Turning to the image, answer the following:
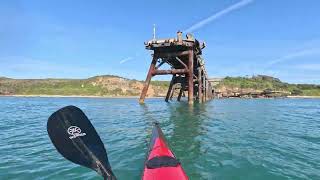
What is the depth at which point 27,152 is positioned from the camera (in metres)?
11.3

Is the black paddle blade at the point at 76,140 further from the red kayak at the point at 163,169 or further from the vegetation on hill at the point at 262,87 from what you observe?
the vegetation on hill at the point at 262,87

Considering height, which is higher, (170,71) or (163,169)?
(170,71)

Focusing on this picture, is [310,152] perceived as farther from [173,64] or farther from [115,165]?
[173,64]

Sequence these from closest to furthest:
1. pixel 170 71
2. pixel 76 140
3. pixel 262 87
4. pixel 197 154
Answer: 1. pixel 76 140
2. pixel 197 154
3. pixel 170 71
4. pixel 262 87

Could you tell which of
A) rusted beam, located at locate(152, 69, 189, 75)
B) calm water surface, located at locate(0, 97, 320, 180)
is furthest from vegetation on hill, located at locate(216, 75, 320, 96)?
calm water surface, located at locate(0, 97, 320, 180)

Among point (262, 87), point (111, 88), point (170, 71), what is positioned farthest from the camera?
point (262, 87)

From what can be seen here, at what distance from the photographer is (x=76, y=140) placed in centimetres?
745

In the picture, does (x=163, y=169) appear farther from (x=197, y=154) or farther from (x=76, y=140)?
(x=197, y=154)

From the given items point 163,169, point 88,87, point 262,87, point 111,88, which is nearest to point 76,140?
point 163,169

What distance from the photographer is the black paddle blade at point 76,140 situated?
23.9ft

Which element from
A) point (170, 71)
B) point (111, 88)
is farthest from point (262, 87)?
point (170, 71)

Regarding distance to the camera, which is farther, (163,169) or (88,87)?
(88,87)

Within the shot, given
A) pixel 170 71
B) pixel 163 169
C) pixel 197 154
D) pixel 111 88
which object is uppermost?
pixel 170 71

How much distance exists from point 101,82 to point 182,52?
9214 centimetres
